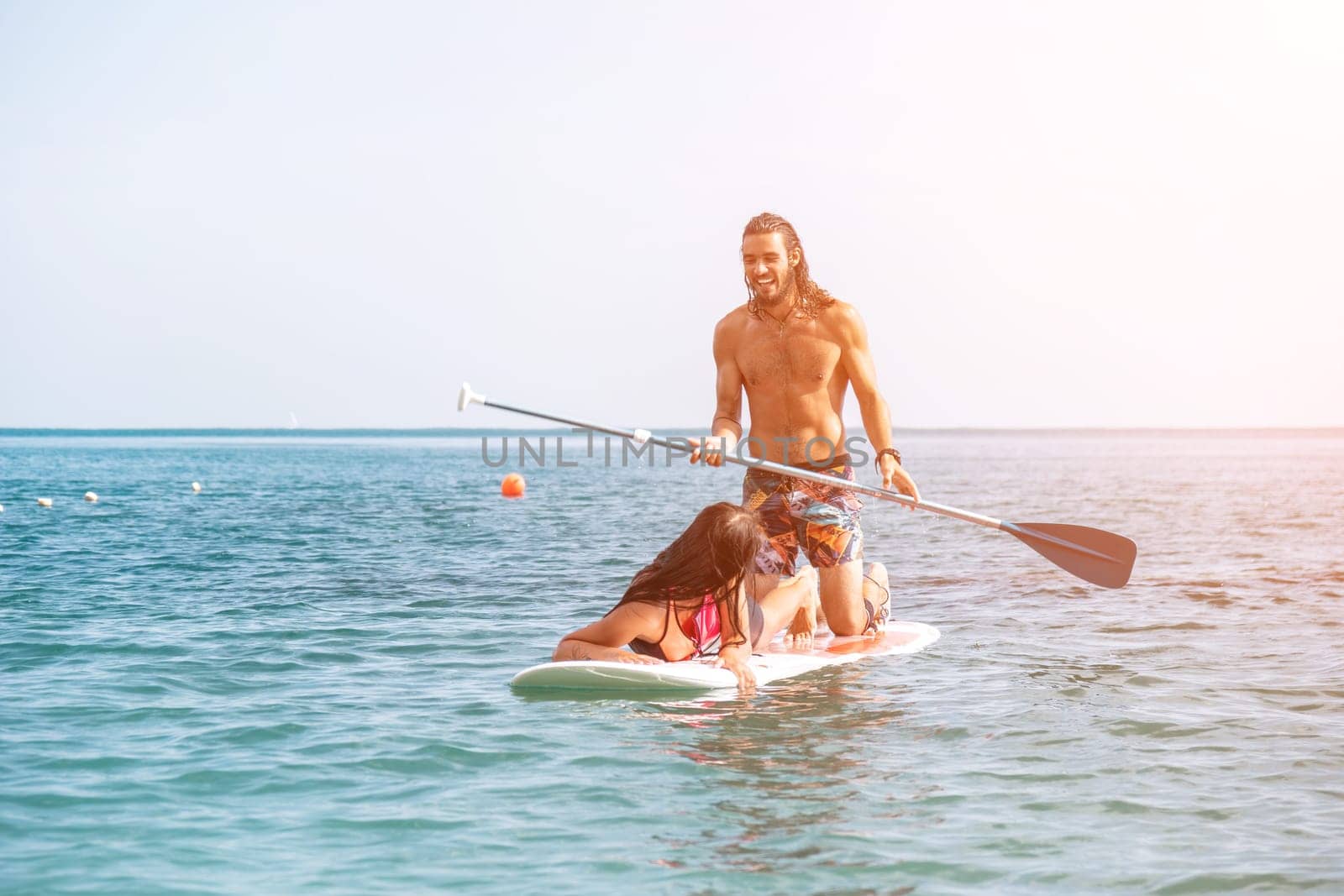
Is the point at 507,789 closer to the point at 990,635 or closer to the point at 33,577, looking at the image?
the point at 990,635

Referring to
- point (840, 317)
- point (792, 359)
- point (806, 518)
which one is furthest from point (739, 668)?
point (840, 317)

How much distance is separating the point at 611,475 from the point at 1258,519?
32.6 metres

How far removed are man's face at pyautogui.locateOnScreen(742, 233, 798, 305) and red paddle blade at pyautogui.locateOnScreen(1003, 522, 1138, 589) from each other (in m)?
2.69

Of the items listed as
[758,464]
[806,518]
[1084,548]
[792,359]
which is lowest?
[1084,548]

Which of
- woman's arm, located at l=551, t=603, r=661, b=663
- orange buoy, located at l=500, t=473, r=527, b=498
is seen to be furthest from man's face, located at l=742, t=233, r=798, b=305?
orange buoy, located at l=500, t=473, r=527, b=498

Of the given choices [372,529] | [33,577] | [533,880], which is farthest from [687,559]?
[372,529]

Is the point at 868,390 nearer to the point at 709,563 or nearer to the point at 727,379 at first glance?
the point at 727,379

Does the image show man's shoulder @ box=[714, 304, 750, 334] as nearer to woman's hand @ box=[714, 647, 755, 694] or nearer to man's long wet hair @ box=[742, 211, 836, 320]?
man's long wet hair @ box=[742, 211, 836, 320]

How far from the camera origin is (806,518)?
29.0 feet

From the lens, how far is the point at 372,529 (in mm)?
22328

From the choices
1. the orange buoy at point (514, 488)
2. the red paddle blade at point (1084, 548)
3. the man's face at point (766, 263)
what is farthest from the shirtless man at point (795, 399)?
the orange buoy at point (514, 488)

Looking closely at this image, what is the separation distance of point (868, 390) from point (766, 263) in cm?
112

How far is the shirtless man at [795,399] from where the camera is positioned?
863 cm

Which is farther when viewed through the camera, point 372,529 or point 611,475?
point 611,475
